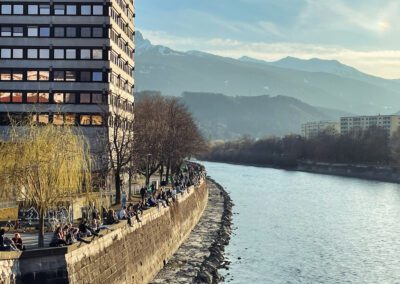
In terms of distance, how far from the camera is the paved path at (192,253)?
129 ft

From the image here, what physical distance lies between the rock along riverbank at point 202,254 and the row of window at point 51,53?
84.8 ft

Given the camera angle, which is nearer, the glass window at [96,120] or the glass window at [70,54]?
the glass window at [70,54]

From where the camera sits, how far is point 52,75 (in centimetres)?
7412

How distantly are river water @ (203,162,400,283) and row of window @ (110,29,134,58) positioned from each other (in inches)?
1160

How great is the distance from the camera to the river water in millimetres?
45625

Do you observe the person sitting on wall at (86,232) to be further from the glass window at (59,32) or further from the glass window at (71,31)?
the glass window at (59,32)

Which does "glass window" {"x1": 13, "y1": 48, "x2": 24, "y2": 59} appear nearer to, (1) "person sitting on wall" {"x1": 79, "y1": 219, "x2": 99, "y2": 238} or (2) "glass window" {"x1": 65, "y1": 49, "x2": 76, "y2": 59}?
(2) "glass window" {"x1": 65, "y1": 49, "x2": 76, "y2": 59}

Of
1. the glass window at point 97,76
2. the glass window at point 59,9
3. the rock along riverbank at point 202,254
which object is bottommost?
the rock along riverbank at point 202,254

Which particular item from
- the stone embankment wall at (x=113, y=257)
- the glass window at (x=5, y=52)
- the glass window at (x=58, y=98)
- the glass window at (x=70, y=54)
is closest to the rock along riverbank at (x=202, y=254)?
the stone embankment wall at (x=113, y=257)

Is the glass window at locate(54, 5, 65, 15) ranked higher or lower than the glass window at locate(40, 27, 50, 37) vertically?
higher

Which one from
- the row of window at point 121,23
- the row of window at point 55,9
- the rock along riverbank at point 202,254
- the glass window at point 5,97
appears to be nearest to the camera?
the rock along riverbank at point 202,254

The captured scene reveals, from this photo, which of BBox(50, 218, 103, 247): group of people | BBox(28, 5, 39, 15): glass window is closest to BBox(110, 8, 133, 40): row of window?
BBox(28, 5, 39, 15): glass window

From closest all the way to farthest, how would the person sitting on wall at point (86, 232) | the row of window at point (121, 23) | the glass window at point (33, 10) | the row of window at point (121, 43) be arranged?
1. the person sitting on wall at point (86, 232)
2. the glass window at point (33, 10)
3. the row of window at point (121, 43)
4. the row of window at point (121, 23)

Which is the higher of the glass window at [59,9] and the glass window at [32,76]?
the glass window at [59,9]
